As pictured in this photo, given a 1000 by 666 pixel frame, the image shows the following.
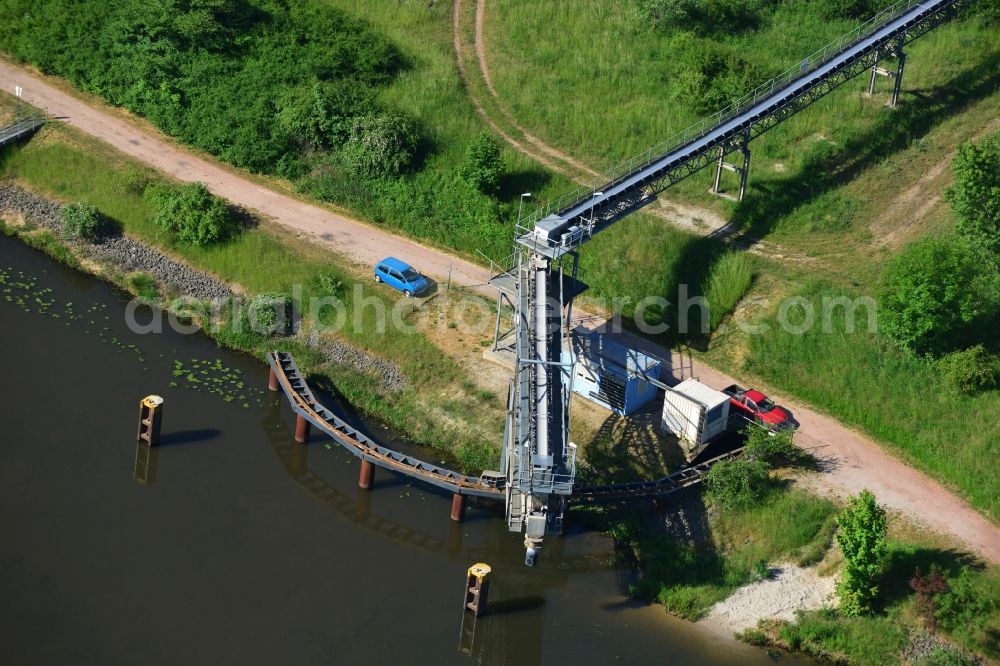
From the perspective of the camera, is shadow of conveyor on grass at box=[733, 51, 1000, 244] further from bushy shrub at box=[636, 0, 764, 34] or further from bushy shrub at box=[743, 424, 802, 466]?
bushy shrub at box=[743, 424, 802, 466]

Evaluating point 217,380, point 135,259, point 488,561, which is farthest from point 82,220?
point 488,561

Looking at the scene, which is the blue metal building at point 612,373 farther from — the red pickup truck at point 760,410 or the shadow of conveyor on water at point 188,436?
the shadow of conveyor on water at point 188,436

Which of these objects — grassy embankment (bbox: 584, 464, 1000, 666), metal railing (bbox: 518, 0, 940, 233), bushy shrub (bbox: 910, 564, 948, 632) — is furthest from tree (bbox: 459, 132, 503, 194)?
bushy shrub (bbox: 910, 564, 948, 632)

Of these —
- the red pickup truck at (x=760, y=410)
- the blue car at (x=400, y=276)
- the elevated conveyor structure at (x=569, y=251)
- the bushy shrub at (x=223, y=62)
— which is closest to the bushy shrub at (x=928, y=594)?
the red pickup truck at (x=760, y=410)

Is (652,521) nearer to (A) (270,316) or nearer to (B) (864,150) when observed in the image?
(A) (270,316)

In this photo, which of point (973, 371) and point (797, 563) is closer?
point (797, 563)
